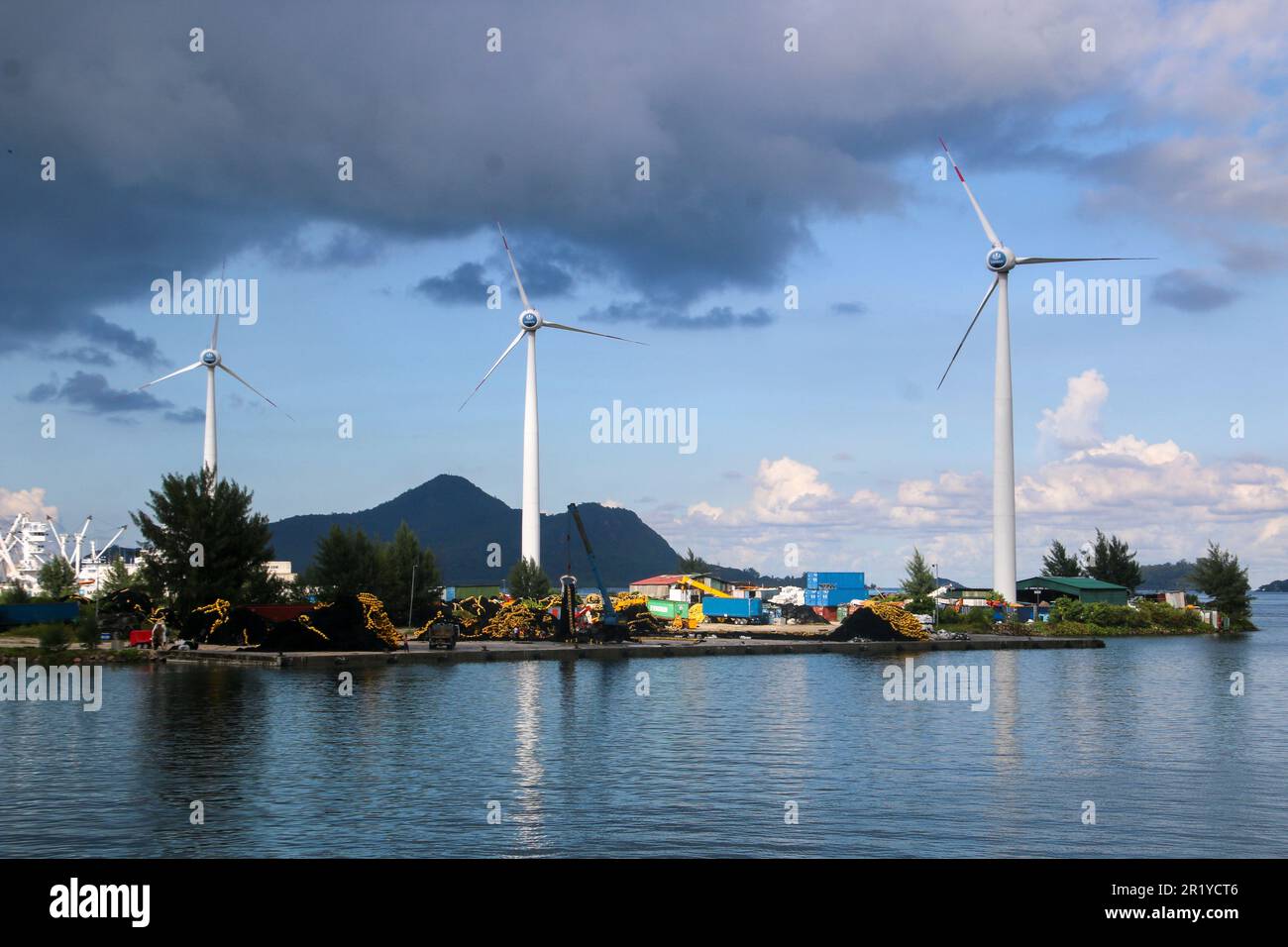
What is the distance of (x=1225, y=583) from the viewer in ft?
599

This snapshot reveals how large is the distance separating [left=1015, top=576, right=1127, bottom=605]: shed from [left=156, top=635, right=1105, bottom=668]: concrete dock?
36.0 meters

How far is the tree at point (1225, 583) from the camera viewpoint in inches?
7126

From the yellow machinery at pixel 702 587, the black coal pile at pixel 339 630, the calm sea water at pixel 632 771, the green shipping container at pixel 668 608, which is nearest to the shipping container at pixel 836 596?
the yellow machinery at pixel 702 587

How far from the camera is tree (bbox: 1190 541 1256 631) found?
594ft

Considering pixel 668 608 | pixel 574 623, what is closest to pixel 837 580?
pixel 668 608

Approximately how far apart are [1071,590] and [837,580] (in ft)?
117

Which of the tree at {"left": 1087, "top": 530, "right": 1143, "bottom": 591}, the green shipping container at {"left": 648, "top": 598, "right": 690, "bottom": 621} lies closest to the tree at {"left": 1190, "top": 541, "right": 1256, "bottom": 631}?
the tree at {"left": 1087, "top": 530, "right": 1143, "bottom": 591}

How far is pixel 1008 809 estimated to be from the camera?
35938 millimetres

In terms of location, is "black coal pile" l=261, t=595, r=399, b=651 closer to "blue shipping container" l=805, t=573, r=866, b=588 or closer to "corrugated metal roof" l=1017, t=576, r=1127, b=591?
"blue shipping container" l=805, t=573, r=866, b=588

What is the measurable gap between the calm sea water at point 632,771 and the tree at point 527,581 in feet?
291

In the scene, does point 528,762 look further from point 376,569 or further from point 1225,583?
point 1225,583

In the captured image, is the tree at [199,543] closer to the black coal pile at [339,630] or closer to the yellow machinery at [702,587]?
the black coal pile at [339,630]

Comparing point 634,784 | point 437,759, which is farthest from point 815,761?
point 437,759

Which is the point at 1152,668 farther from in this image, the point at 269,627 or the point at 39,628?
the point at 39,628
